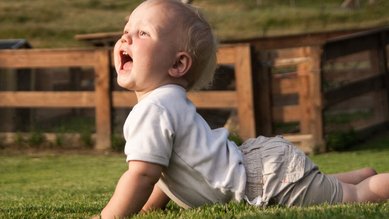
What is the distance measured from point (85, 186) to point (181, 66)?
4.65m

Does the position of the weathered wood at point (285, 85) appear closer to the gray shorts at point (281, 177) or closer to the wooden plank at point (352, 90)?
the wooden plank at point (352, 90)

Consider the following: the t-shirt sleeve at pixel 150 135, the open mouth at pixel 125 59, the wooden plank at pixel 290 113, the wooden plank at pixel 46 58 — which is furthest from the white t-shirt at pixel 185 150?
the wooden plank at pixel 46 58

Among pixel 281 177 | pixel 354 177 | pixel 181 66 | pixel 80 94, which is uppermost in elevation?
pixel 181 66

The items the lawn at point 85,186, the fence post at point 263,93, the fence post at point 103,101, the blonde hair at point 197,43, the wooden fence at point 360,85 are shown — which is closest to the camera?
the lawn at point 85,186

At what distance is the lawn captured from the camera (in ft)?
11.5

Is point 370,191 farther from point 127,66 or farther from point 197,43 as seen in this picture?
point 127,66

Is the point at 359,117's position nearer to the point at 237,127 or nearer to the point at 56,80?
the point at 237,127

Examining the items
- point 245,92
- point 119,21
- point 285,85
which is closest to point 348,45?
point 285,85

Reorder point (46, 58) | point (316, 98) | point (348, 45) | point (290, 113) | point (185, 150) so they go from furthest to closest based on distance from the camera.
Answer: point (46, 58)
point (348, 45)
point (290, 113)
point (316, 98)
point (185, 150)

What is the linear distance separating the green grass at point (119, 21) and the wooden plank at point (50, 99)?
1406cm

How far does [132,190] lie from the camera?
145 inches

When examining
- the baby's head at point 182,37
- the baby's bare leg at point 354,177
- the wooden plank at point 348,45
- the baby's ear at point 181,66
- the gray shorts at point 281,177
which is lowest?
the wooden plank at point 348,45

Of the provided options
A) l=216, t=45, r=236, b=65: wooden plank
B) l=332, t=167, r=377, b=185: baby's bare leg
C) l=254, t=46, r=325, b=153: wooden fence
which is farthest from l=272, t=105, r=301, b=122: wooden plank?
l=332, t=167, r=377, b=185: baby's bare leg

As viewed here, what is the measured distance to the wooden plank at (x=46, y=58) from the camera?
40.1ft
